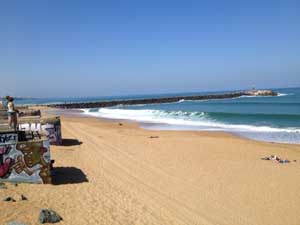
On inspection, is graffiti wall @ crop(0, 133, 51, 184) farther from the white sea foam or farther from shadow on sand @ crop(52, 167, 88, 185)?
the white sea foam

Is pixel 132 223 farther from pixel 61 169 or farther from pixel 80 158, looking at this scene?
pixel 80 158

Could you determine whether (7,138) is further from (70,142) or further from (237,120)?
(237,120)

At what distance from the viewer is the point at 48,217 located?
5652 mm

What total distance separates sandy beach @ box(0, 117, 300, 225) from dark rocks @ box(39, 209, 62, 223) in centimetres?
12

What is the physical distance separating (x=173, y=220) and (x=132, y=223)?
0.83 metres

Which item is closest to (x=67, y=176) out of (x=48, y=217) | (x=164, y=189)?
(x=164, y=189)

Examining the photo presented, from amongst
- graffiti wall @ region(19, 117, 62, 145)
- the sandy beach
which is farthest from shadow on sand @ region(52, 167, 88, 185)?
graffiti wall @ region(19, 117, 62, 145)

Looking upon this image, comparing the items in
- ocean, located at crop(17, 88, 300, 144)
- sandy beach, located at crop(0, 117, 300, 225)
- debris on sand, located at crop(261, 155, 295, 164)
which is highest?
sandy beach, located at crop(0, 117, 300, 225)

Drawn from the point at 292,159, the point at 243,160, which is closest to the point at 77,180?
the point at 243,160

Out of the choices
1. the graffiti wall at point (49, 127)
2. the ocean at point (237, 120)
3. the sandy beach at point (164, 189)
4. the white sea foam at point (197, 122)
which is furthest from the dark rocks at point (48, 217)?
the white sea foam at point (197, 122)

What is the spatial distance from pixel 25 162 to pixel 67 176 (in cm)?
142

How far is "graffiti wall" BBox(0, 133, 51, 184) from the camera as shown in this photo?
25.4 feet

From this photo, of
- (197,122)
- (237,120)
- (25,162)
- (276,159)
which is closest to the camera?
(25,162)

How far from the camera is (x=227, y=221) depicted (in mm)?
6340
